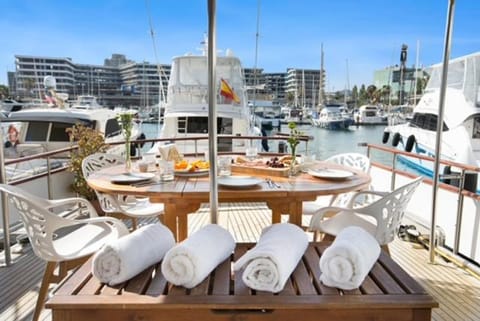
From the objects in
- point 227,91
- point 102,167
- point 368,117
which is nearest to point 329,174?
point 102,167

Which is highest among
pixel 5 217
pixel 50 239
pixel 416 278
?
pixel 50 239

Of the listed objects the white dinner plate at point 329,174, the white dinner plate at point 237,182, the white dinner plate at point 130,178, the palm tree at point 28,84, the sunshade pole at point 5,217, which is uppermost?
the palm tree at point 28,84

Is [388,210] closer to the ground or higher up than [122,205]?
higher up

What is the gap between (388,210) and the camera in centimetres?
206

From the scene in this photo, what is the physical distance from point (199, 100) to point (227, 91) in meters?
0.68

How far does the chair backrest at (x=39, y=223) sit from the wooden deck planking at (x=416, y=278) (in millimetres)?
444

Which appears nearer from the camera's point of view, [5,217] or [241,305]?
[241,305]

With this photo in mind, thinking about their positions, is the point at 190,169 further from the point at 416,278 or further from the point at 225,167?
the point at 416,278

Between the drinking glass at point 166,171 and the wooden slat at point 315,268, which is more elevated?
the drinking glass at point 166,171

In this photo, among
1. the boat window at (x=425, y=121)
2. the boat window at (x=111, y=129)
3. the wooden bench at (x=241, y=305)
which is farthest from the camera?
the boat window at (x=425, y=121)

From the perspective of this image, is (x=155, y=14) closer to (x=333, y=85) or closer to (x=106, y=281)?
(x=106, y=281)

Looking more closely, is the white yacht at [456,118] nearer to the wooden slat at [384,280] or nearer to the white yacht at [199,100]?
the white yacht at [199,100]

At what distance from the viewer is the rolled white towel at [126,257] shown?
1293mm

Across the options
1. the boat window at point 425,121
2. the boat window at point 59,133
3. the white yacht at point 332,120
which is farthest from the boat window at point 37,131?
the white yacht at point 332,120
